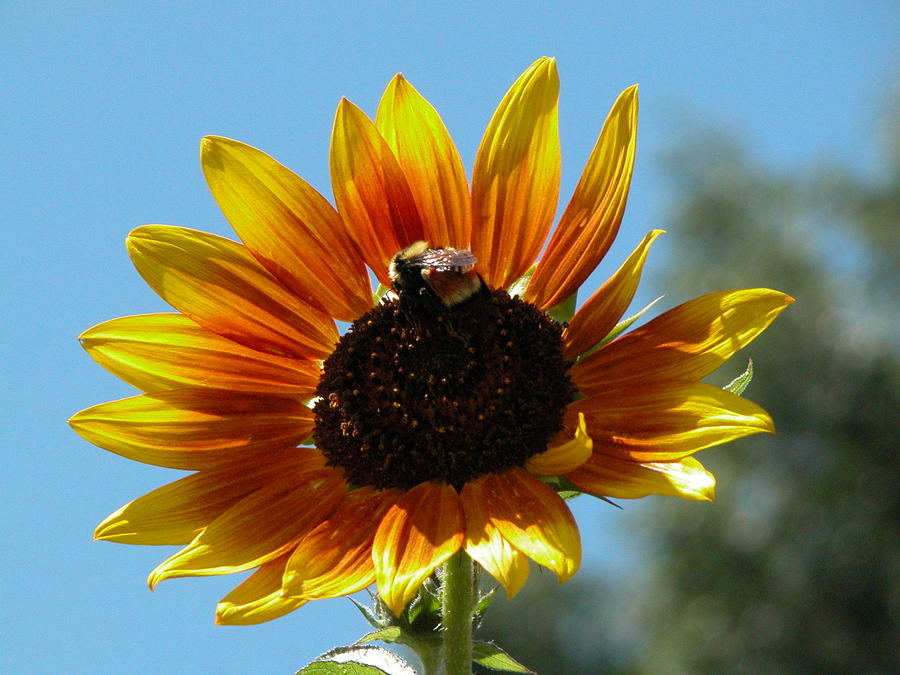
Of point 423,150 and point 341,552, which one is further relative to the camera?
point 423,150

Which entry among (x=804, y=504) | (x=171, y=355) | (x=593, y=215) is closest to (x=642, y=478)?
(x=593, y=215)

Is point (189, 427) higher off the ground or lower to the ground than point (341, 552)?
higher

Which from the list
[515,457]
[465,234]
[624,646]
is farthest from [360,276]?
[624,646]

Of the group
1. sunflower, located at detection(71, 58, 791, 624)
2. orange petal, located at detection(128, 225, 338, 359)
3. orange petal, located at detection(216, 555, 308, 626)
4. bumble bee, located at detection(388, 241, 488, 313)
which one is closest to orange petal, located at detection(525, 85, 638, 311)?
sunflower, located at detection(71, 58, 791, 624)

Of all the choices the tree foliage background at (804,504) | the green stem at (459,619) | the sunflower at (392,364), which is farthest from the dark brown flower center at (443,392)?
the tree foliage background at (804,504)

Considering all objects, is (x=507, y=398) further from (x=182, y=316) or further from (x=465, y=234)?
(x=182, y=316)

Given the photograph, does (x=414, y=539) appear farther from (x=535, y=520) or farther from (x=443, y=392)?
(x=443, y=392)

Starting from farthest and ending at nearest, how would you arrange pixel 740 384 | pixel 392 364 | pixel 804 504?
1. pixel 804 504
2. pixel 392 364
3. pixel 740 384
